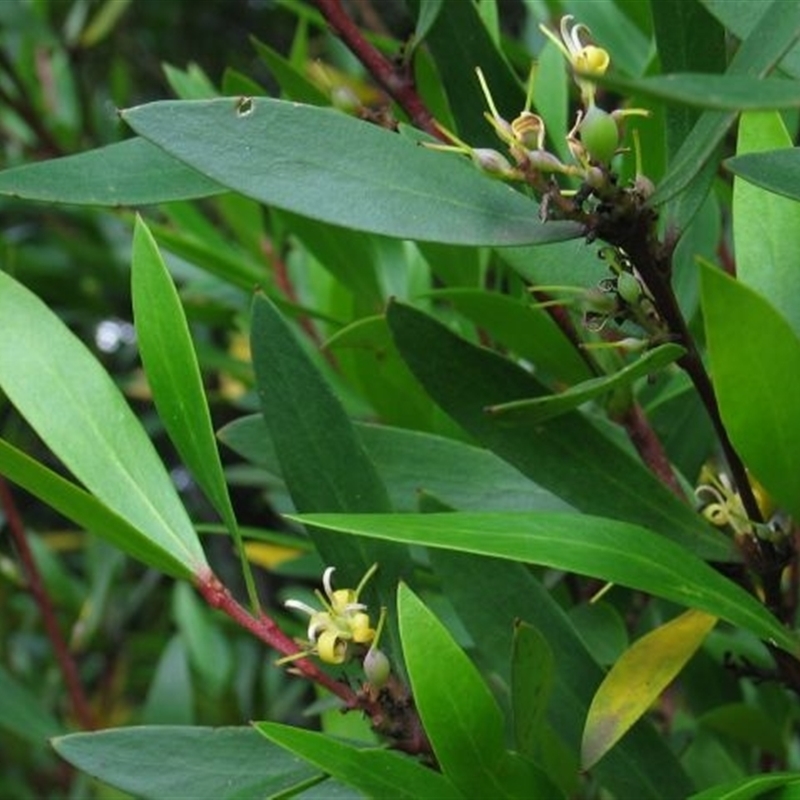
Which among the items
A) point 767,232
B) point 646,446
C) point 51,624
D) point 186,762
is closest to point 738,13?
point 767,232

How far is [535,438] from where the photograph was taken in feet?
2.03

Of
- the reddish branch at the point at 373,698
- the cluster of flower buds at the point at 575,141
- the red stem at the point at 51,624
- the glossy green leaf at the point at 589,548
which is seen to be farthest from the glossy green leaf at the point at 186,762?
the red stem at the point at 51,624

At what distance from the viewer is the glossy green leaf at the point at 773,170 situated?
515mm

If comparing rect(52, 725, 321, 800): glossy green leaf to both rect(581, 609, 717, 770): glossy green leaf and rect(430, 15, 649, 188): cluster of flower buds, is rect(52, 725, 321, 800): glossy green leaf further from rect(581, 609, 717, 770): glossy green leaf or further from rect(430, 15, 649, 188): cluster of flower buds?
rect(430, 15, 649, 188): cluster of flower buds

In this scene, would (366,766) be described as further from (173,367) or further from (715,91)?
(715,91)

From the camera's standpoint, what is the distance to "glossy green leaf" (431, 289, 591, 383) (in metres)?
0.67

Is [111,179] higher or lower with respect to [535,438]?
higher

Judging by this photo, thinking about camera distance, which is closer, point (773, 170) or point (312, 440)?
point (773, 170)

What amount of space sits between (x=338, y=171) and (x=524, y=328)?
0.56 ft

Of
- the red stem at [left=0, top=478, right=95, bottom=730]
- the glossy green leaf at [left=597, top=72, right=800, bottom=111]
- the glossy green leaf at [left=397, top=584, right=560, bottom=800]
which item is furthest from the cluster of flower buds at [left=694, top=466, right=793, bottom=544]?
the red stem at [left=0, top=478, right=95, bottom=730]

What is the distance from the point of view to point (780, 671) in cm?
65

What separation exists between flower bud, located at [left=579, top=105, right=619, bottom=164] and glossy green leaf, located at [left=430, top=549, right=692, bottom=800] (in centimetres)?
21

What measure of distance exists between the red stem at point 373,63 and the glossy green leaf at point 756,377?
0.22 metres

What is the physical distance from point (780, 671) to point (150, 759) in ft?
0.90
